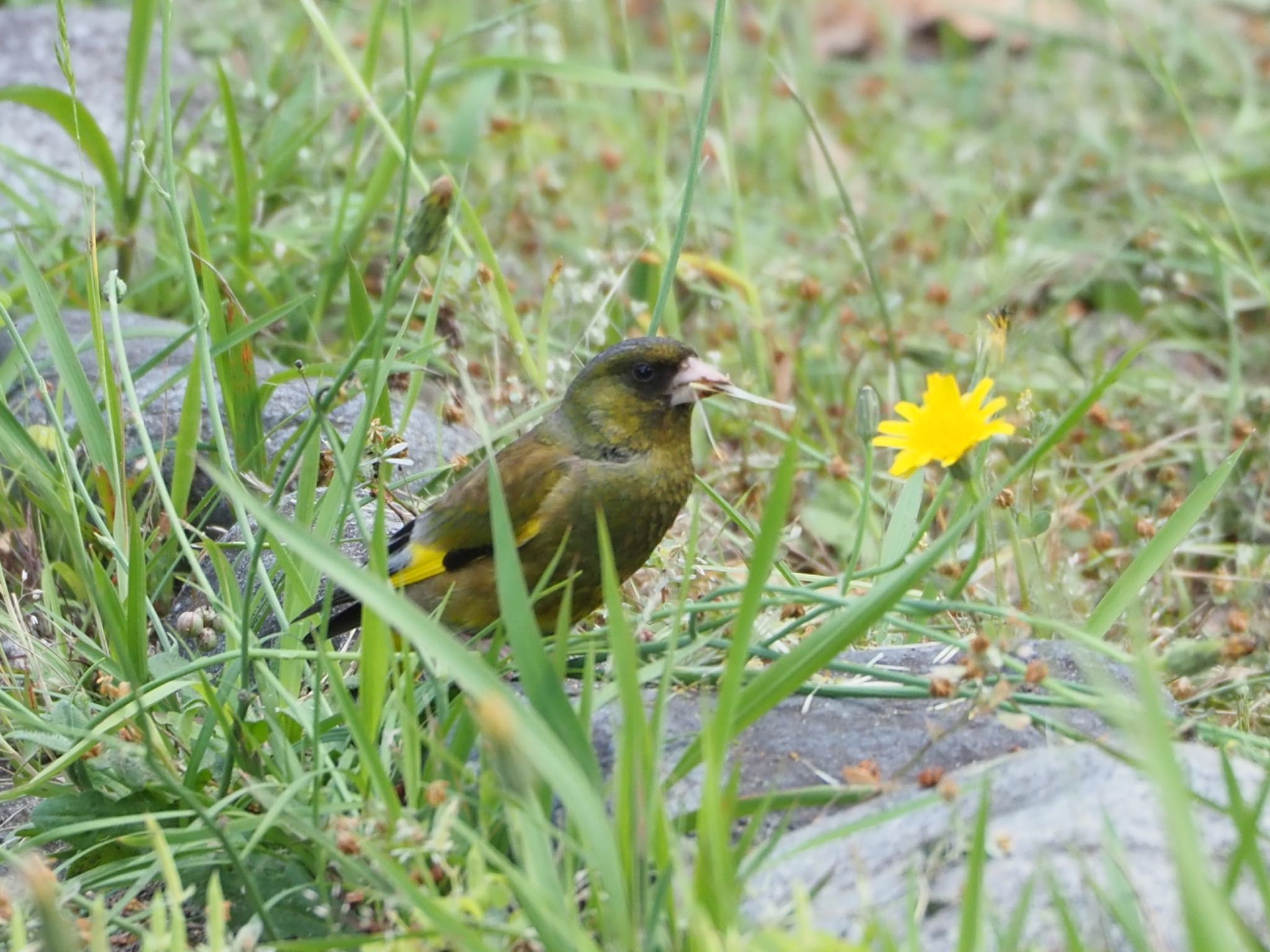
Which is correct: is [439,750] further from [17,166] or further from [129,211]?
[17,166]

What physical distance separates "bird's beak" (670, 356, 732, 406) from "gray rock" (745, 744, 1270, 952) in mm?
1030

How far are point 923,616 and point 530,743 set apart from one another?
42.8 inches

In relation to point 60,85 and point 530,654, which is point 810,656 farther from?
point 60,85

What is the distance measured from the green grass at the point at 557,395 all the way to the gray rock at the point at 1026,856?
38 mm

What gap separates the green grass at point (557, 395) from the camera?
2006 millimetres

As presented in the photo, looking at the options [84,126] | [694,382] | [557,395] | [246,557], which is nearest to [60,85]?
[84,126]

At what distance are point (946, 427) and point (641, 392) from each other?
3.07 ft

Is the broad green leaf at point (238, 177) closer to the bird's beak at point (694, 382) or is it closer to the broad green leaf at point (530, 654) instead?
the bird's beak at point (694, 382)

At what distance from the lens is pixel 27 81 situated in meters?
5.24

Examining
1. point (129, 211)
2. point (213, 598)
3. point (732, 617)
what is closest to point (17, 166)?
point (129, 211)

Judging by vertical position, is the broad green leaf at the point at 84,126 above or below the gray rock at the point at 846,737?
above

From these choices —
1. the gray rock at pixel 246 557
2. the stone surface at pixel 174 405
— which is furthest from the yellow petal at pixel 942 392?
the stone surface at pixel 174 405

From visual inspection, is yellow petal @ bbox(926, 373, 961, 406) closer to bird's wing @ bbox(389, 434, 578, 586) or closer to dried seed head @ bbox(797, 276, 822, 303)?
bird's wing @ bbox(389, 434, 578, 586)

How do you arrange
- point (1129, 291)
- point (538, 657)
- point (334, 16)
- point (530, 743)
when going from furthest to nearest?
point (334, 16)
point (1129, 291)
point (538, 657)
point (530, 743)
